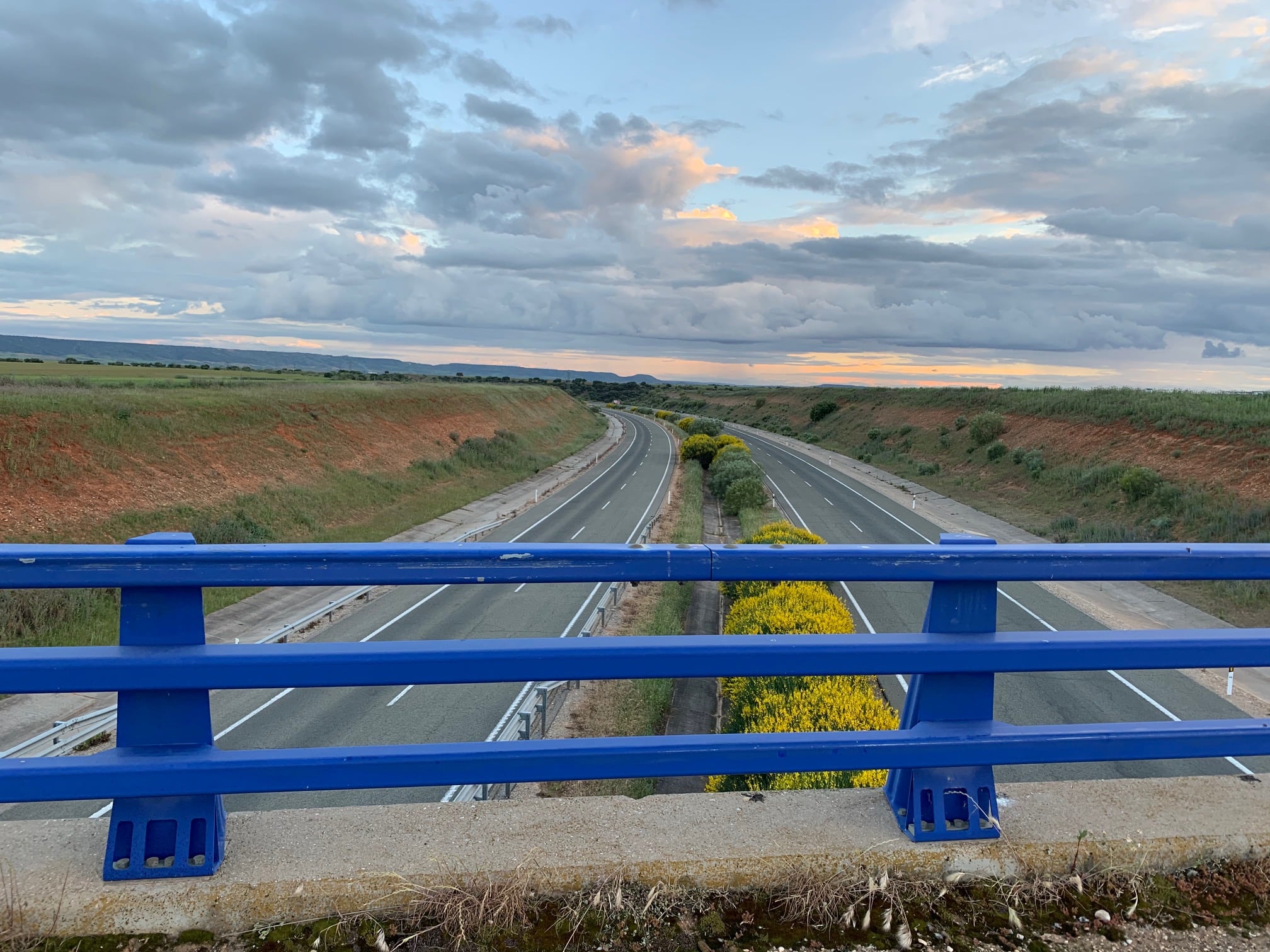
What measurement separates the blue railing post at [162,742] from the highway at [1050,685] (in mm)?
5317

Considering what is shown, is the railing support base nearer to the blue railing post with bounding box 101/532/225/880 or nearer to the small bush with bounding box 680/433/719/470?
the blue railing post with bounding box 101/532/225/880

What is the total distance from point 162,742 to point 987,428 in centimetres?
6391

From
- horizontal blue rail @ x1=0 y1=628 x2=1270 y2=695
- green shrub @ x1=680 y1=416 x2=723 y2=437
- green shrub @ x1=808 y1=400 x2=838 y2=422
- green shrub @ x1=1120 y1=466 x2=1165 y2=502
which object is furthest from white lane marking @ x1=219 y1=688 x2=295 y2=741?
green shrub @ x1=808 y1=400 x2=838 y2=422

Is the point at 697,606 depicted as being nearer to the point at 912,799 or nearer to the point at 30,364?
the point at 912,799

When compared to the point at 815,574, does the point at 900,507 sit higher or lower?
lower

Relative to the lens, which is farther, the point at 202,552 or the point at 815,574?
the point at 815,574

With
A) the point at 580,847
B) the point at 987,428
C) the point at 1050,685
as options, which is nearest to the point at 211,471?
the point at 1050,685

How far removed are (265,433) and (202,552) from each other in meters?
43.2

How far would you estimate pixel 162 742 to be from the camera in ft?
7.15

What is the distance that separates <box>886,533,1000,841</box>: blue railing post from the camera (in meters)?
2.45

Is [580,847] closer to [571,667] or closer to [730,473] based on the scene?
[571,667]

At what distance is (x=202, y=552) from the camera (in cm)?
204

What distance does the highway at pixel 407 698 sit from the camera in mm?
12875

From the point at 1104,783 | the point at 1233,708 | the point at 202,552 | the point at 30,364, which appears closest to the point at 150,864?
the point at 202,552
